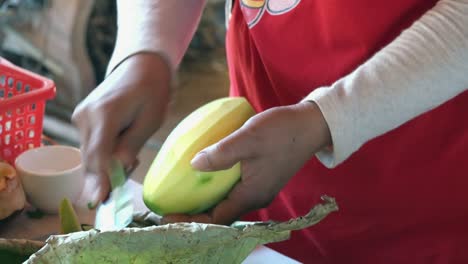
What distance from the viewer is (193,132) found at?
592 millimetres

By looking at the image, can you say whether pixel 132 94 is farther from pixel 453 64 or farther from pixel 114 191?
pixel 453 64

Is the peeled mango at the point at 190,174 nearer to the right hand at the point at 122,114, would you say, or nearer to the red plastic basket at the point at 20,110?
the right hand at the point at 122,114

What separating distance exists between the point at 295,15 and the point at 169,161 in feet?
0.72

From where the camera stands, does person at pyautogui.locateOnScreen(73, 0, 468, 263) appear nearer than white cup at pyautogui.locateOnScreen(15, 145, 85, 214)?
Yes

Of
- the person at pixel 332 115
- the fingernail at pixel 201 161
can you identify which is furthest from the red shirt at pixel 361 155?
the fingernail at pixel 201 161

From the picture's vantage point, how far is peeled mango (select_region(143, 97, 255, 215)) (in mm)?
567

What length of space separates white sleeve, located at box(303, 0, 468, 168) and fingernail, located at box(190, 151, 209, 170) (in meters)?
0.10

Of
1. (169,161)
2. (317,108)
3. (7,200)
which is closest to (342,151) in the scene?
(317,108)

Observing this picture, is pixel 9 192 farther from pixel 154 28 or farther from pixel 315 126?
pixel 315 126

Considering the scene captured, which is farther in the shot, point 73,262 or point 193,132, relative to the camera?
point 193,132

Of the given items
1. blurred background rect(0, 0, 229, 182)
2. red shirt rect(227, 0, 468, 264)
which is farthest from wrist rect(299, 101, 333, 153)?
blurred background rect(0, 0, 229, 182)

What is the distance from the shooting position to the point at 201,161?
525 millimetres

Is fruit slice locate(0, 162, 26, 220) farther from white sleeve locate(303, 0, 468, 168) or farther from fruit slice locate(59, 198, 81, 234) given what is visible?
white sleeve locate(303, 0, 468, 168)

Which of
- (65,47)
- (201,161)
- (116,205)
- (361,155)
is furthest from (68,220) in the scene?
(65,47)
